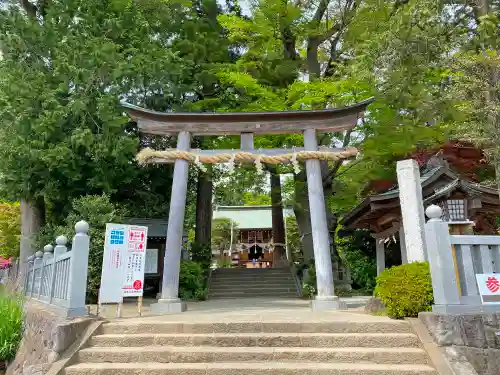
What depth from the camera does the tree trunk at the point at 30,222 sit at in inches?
516

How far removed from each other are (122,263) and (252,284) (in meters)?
9.03

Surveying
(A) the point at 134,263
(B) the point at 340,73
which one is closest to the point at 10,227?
(A) the point at 134,263

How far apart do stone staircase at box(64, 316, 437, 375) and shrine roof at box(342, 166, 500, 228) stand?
16.2ft

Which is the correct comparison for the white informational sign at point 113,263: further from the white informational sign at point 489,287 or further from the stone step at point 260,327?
the white informational sign at point 489,287

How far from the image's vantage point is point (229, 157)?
9.65 meters

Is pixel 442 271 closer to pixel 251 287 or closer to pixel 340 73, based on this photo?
pixel 340 73

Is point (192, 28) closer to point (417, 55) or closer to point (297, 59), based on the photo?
point (297, 59)

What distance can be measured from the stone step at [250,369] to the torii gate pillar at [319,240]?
360 centimetres

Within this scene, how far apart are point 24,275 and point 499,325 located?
11899 mm

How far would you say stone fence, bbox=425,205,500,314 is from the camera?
5.37 meters

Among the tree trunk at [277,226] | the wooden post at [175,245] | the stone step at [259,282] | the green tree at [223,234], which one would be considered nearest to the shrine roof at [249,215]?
the green tree at [223,234]

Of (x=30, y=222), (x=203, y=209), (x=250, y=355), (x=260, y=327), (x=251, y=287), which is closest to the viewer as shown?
(x=250, y=355)

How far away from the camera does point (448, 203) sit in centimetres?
941

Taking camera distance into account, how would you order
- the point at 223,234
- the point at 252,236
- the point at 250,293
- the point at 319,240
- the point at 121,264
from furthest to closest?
the point at 252,236
the point at 223,234
the point at 250,293
the point at 319,240
the point at 121,264
